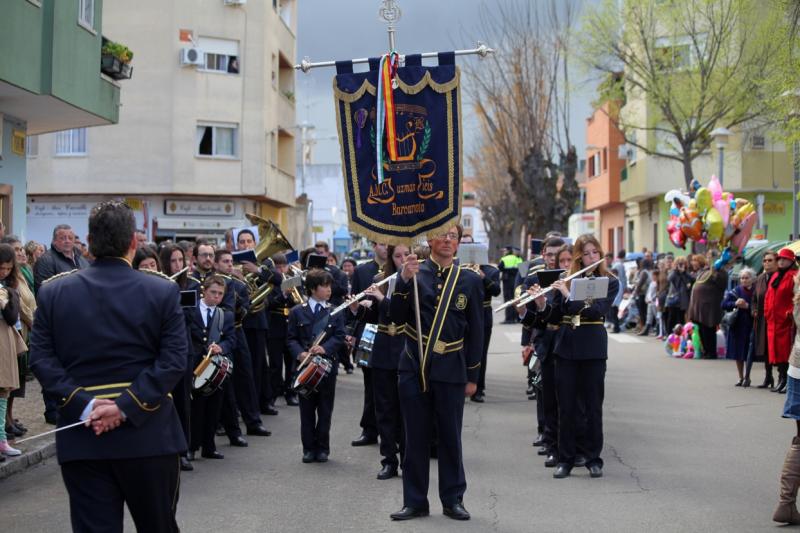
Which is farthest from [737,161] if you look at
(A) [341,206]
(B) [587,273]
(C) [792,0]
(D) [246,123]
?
(A) [341,206]

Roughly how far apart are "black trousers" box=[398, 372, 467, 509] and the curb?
3958 mm

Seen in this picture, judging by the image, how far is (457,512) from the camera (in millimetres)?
7719

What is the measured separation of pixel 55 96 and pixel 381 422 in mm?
9522

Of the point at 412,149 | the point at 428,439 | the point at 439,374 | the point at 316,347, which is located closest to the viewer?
the point at 439,374

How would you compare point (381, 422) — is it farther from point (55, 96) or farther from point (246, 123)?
point (246, 123)

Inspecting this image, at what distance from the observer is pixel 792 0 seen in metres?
16.0

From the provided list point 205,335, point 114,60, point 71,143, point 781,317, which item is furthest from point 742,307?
point 71,143

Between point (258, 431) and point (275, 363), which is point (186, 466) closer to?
point (258, 431)

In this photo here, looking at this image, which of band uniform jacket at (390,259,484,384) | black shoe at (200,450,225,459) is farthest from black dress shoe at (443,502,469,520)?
black shoe at (200,450,225,459)

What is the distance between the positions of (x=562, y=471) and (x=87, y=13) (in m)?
13.1

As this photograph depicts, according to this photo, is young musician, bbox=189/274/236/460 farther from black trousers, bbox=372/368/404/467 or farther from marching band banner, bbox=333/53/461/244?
marching band banner, bbox=333/53/461/244

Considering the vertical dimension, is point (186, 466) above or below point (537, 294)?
below

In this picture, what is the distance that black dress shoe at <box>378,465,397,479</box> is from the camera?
9.36m

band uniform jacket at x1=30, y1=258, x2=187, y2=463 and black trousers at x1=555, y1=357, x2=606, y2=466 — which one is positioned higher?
band uniform jacket at x1=30, y1=258, x2=187, y2=463
